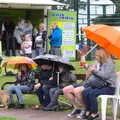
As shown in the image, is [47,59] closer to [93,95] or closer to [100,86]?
[100,86]

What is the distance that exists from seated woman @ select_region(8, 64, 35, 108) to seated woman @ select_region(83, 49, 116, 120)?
1942 millimetres

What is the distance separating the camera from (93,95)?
33.0 ft

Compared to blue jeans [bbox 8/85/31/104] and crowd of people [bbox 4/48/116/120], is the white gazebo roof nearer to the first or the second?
crowd of people [bbox 4/48/116/120]

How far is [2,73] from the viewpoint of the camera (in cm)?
1819

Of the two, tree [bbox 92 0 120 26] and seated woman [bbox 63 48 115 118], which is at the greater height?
tree [bbox 92 0 120 26]

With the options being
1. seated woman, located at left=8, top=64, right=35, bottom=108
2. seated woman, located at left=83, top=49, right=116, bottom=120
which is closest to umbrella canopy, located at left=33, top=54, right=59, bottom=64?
seated woman, located at left=8, top=64, right=35, bottom=108

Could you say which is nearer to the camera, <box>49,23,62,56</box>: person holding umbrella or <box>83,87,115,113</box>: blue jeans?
<box>83,87,115,113</box>: blue jeans

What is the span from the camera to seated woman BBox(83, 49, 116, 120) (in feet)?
33.1

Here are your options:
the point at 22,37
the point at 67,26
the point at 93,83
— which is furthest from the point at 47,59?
the point at 67,26

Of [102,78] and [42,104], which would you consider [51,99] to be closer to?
[42,104]

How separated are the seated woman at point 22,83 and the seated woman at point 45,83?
0.25m

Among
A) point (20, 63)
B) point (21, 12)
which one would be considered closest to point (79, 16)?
point (21, 12)

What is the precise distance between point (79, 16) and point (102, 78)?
63.3 feet

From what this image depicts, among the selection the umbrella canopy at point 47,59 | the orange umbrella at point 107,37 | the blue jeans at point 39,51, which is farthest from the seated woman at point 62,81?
the blue jeans at point 39,51
